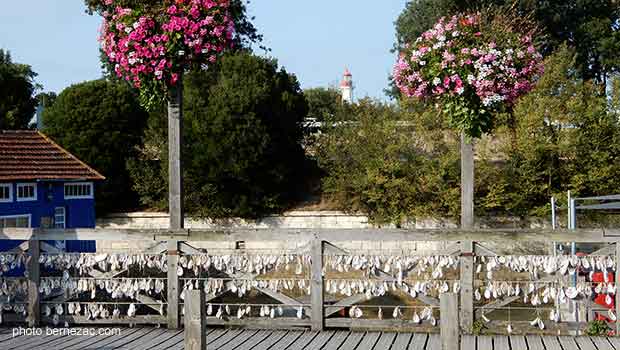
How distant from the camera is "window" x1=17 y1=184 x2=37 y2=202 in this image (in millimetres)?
17406

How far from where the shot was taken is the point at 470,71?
7.54 m

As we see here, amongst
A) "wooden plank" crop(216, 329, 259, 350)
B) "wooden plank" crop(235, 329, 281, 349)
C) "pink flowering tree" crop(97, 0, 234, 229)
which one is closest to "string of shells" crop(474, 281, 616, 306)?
"wooden plank" crop(235, 329, 281, 349)

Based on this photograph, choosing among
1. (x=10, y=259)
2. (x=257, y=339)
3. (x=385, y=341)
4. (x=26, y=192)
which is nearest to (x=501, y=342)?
A: (x=385, y=341)

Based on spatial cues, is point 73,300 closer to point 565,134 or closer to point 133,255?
point 133,255

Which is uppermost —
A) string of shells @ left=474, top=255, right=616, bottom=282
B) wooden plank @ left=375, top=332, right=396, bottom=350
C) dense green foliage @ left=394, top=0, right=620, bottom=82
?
dense green foliage @ left=394, top=0, right=620, bottom=82

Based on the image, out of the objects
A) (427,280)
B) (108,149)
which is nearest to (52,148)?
(108,149)

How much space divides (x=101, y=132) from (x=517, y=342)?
21297mm

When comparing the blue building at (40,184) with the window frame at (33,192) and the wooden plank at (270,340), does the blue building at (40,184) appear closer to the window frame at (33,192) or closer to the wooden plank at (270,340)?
the window frame at (33,192)

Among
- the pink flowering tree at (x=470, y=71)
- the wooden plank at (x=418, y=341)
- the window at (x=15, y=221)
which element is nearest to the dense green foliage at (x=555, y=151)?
the window at (x=15, y=221)

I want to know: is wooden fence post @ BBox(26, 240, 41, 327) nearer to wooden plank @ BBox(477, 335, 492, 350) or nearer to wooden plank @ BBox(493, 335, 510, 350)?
wooden plank @ BBox(477, 335, 492, 350)

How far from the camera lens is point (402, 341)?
707 centimetres

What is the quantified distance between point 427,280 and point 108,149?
66.1 ft

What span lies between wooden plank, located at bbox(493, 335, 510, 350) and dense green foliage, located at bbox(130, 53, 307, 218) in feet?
58.2

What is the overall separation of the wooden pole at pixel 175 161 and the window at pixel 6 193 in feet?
33.9
